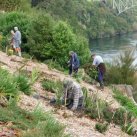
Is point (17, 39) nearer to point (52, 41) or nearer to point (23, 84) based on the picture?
point (52, 41)

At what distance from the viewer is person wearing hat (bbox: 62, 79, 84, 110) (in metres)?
13.4

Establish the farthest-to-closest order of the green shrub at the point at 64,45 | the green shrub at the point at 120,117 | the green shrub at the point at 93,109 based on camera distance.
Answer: the green shrub at the point at 64,45 < the green shrub at the point at 120,117 < the green shrub at the point at 93,109

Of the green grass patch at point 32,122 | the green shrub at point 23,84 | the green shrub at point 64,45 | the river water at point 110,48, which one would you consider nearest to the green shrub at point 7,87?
the green grass patch at point 32,122

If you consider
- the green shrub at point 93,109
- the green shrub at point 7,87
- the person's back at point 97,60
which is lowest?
the green shrub at point 93,109

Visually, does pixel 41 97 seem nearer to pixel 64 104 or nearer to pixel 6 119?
pixel 64 104

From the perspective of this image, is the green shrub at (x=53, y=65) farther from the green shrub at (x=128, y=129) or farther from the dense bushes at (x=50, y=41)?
the green shrub at (x=128, y=129)

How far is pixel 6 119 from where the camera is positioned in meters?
8.63

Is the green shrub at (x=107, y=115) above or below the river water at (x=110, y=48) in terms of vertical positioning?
above

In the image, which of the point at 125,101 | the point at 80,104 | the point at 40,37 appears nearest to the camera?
the point at 80,104

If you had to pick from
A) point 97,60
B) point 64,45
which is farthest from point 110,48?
point 97,60

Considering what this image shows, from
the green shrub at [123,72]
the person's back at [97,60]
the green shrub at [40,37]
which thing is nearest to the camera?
the person's back at [97,60]

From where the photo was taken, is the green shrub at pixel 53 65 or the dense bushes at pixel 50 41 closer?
the green shrub at pixel 53 65

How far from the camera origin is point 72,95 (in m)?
13.6

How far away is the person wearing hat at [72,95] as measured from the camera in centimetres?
1341
